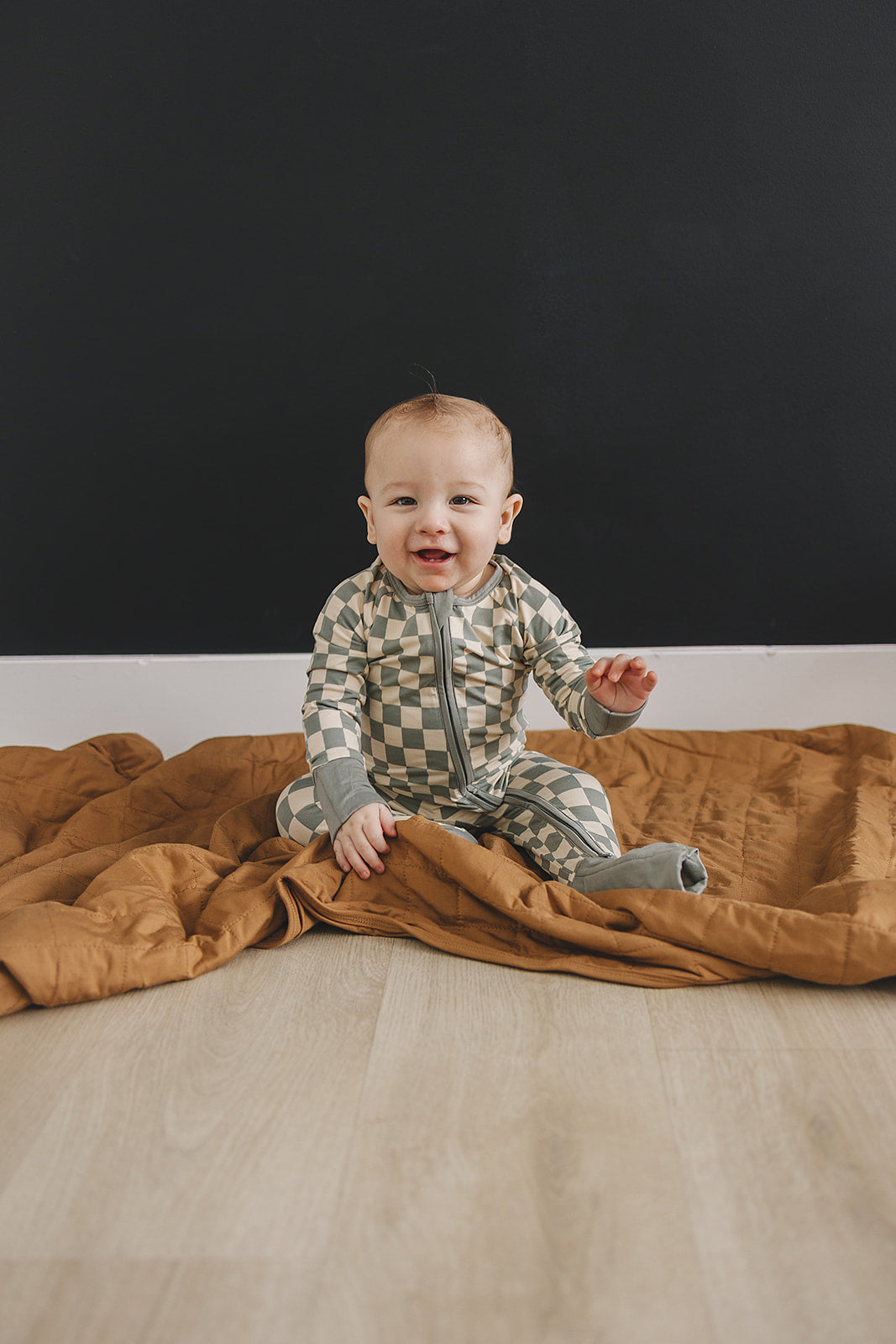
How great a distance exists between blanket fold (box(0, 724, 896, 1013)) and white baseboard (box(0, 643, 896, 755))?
26 cm

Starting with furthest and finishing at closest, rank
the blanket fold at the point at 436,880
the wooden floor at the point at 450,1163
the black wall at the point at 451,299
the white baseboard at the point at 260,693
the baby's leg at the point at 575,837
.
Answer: the white baseboard at the point at 260,693, the black wall at the point at 451,299, the baby's leg at the point at 575,837, the blanket fold at the point at 436,880, the wooden floor at the point at 450,1163

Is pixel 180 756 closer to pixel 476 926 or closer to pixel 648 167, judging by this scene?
pixel 476 926

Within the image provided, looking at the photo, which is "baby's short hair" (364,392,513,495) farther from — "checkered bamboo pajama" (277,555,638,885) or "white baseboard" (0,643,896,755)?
"white baseboard" (0,643,896,755)

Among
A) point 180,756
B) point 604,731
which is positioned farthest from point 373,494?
point 180,756

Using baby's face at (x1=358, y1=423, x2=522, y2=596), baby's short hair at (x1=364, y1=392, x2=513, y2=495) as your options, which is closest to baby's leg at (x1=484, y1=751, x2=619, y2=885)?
baby's face at (x1=358, y1=423, x2=522, y2=596)

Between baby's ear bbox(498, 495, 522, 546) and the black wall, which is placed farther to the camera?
the black wall

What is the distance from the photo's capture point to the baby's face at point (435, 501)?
1.23 metres

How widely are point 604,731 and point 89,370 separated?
4.23ft

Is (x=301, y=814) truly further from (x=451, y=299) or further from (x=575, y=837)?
(x=451, y=299)

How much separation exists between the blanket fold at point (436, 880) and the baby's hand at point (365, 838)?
0.06ft

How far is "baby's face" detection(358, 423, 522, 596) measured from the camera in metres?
1.23

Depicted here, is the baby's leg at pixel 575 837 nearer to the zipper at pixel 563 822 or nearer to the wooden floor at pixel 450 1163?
the zipper at pixel 563 822

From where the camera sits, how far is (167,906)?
1.15 m

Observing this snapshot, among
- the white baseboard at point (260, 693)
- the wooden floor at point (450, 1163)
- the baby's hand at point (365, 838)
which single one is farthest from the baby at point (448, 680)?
the white baseboard at point (260, 693)
